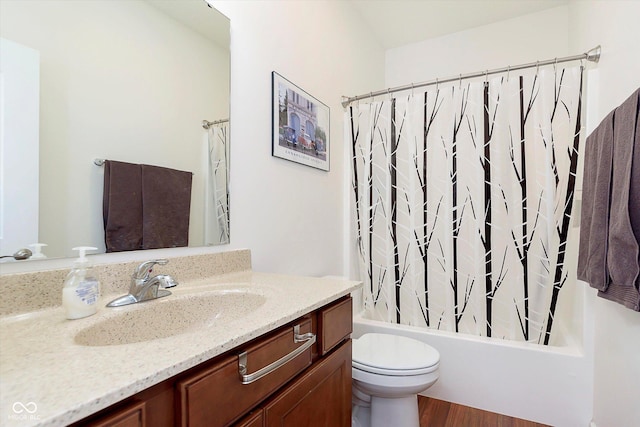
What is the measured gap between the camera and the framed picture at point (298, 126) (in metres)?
1.51

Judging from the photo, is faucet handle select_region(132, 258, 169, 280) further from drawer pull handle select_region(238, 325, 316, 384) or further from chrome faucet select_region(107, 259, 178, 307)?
drawer pull handle select_region(238, 325, 316, 384)

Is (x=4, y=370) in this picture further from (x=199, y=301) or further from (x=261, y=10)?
(x=261, y=10)

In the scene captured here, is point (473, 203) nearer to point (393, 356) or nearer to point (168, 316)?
point (393, 356)

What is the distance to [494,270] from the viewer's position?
169cm

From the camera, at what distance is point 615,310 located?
1236mm

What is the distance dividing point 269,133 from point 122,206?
2.48 feet

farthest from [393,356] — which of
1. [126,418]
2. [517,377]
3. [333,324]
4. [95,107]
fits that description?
[95,107]

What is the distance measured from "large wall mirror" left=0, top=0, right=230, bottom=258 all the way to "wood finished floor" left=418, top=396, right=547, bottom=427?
1452 mm

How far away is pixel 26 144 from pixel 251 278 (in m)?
0.74

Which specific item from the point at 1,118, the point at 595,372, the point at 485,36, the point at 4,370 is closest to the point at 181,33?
the point at 1,118

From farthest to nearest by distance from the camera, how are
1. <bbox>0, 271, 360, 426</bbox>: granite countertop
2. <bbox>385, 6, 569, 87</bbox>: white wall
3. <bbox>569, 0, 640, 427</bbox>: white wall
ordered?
1. <bbox>385, 6, 569, 87</bbox>: white wall
2. <bbox>569, 0, 640, 427</bbox>: white wall
3. <bbox>0, 271, 360, 426</bbox>: granite countertop

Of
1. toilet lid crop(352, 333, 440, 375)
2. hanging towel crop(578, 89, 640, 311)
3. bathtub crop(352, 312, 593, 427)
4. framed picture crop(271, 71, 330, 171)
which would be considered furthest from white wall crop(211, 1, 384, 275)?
hanging towel crop(578, 89, 640, 311)

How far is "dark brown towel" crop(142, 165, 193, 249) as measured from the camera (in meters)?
0.99

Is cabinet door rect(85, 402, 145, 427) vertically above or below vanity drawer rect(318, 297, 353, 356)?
above
